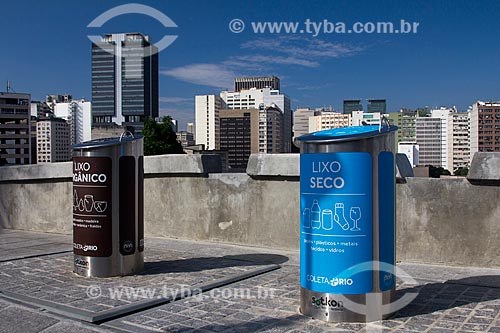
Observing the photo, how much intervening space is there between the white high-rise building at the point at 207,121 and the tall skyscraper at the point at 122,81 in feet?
55.0

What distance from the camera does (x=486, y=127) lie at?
15925 cm

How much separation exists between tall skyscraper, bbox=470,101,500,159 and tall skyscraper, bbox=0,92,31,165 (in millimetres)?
132002

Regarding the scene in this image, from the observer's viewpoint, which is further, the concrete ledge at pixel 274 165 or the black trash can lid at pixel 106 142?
the concrete ledge at pixel 274 165

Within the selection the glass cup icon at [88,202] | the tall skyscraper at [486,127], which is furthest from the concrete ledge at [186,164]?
the tall skyscraper at [486,127]

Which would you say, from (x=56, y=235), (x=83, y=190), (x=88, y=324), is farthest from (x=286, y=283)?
(x=56, y=235)

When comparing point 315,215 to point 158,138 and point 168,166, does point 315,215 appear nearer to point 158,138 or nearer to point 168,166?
point 168,166

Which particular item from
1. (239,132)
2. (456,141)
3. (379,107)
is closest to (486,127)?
(456,141)

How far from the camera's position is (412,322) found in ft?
14.3

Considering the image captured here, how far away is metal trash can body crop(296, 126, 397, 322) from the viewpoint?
4379mm

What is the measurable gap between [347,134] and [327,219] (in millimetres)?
772

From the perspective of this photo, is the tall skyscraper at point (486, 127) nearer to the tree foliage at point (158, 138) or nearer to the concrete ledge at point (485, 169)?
the tree foliage at point (158, 138)

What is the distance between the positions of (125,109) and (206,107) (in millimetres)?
29055

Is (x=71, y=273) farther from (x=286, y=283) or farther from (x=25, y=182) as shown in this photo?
(x=25, y=182)

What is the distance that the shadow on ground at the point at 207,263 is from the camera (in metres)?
6.82
